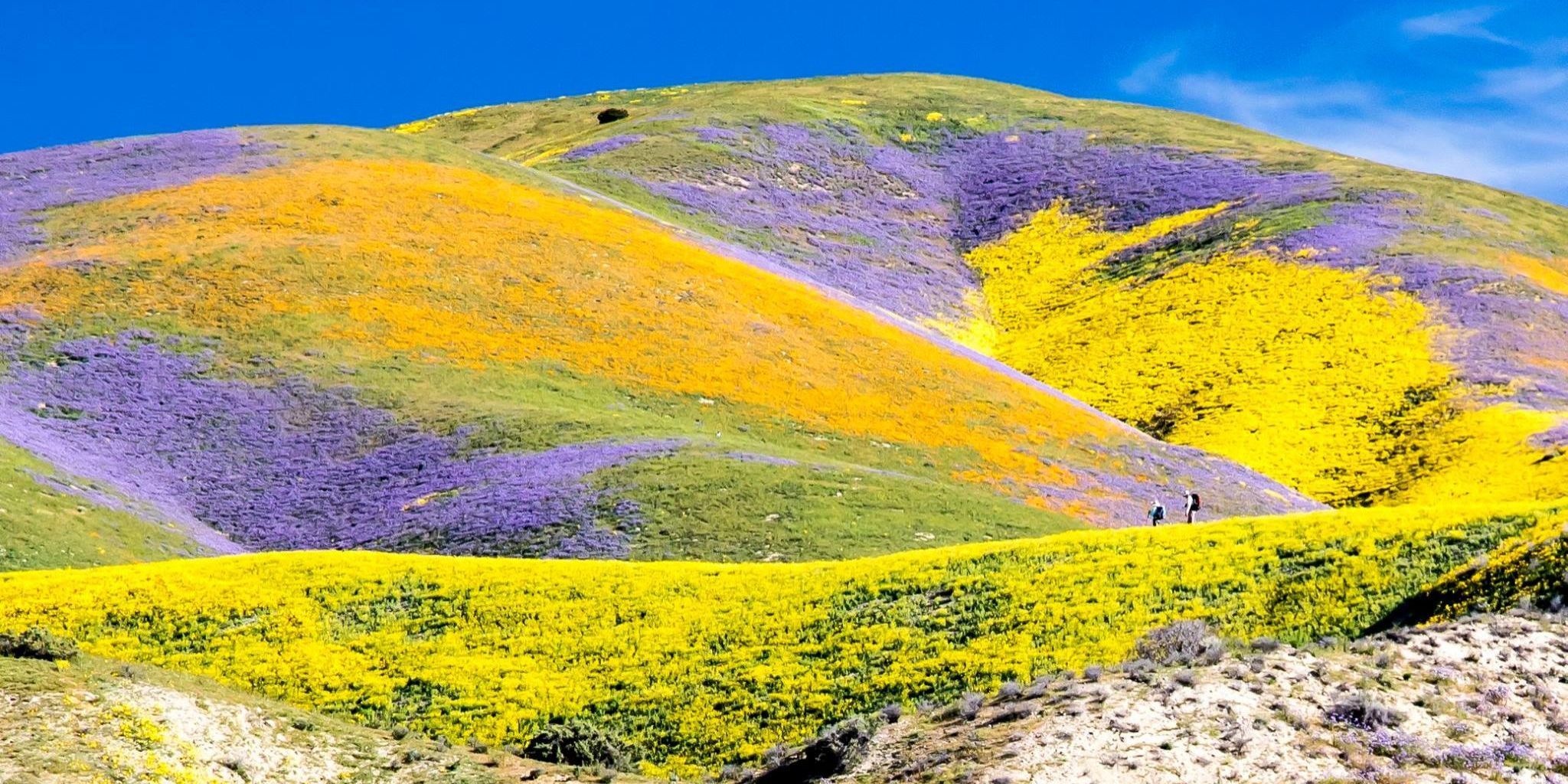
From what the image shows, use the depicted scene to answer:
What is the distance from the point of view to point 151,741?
21453 millimetres

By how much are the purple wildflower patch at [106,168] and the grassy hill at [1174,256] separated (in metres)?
23.2

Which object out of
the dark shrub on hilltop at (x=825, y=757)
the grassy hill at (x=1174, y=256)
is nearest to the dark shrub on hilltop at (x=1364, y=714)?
the dark shrub on hilltop at (x=825, y=757)

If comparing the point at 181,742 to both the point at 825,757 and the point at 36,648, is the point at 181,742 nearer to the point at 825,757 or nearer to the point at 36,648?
the point at 36,648

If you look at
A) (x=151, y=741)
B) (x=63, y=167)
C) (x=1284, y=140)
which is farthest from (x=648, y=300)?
(x=1284, y=140)

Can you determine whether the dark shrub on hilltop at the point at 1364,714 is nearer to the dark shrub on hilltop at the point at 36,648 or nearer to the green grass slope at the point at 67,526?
the dark shrub on hilltop at the point at 36,648

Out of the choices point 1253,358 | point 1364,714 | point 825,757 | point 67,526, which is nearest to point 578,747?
point 825,757

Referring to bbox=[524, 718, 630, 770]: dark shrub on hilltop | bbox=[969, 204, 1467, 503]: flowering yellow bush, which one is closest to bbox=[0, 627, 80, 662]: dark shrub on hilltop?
bbox=[524, 718, 630, 770]: dark shrub on hilltop

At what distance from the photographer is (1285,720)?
19062mm

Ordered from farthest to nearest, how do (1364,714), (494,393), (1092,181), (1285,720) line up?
1. (1092,181)
2. (494,393)
3. (1285,720)
4. (1364,714)

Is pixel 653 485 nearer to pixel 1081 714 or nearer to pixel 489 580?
pixel 489 580

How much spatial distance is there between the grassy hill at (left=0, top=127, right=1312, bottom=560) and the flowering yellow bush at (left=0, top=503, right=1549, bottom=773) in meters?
10.5

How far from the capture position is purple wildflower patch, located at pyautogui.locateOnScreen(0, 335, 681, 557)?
1813 inches

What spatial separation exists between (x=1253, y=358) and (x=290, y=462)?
50116 millimetres

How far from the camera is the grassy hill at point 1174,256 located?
6819cm
